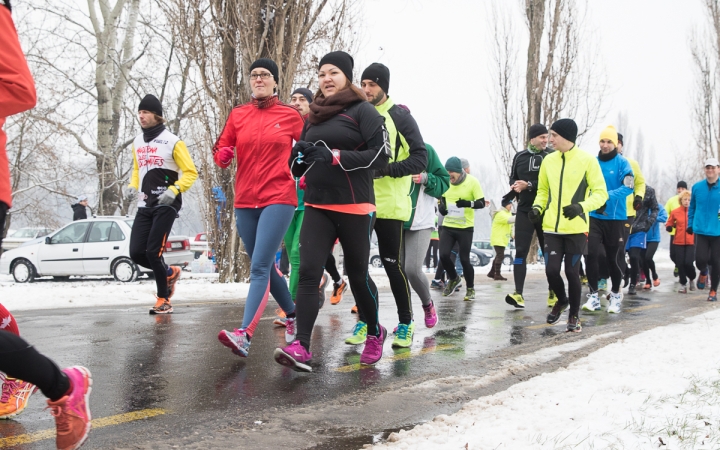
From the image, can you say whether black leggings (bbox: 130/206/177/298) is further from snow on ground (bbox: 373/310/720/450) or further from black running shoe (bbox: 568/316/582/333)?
black running shoe (bbox: 568/316/582/333)

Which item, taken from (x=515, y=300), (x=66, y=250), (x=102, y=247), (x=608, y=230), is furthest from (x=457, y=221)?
(x=66, y=250)

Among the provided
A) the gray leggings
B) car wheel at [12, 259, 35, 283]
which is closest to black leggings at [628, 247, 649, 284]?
the gray leggings

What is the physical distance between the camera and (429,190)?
269 inches

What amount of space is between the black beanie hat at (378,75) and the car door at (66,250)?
14179 mm

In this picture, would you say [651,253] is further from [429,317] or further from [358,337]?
[358,337]

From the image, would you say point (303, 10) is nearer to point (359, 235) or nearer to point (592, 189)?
point (592, 189)

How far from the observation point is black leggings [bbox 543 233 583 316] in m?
7.28

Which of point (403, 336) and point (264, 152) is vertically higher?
point (264, 152)

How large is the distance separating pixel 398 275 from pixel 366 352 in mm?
856

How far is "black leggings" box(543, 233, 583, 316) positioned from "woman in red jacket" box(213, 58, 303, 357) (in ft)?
9.79

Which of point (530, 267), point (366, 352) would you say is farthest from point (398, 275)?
point (530, 267)

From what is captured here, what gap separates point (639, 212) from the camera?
13648 mm

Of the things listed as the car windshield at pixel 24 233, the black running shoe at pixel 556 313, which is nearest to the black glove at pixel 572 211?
the black running shoe at pixel 556 313

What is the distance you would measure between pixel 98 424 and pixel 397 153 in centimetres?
314
